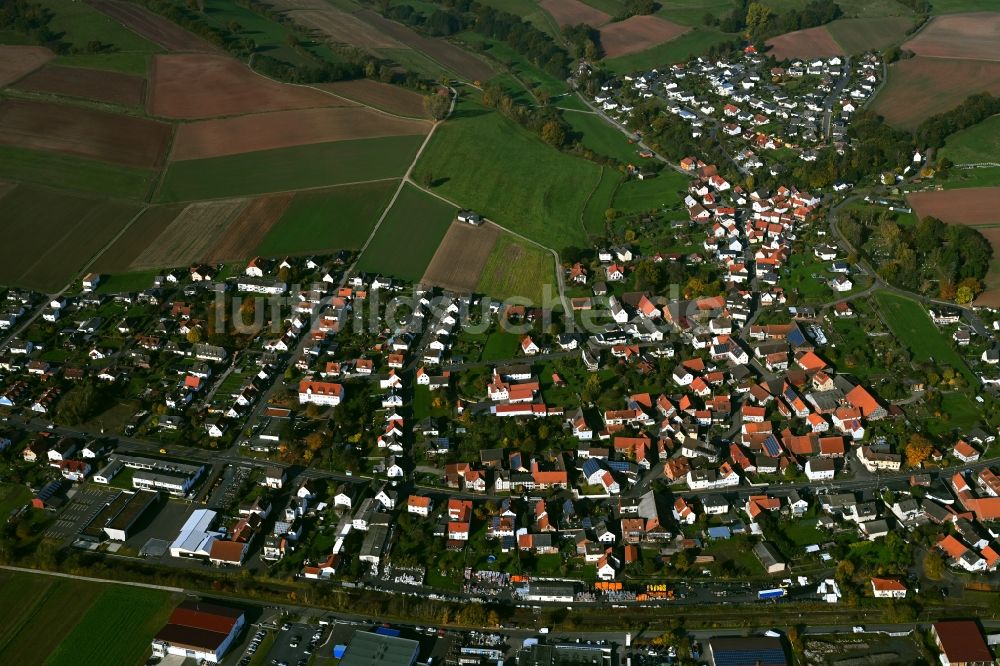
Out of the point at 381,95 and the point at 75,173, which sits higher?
the point at 381,95

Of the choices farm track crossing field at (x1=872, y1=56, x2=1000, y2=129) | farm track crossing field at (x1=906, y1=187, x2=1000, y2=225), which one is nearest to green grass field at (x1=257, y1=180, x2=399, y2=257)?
farm track crossing field at (x1=906, y1=187, x2=1000, y2=225)

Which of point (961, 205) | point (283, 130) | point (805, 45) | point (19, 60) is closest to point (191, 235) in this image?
point (283, 130)

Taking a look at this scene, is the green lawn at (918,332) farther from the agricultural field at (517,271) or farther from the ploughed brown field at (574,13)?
the ploughed brown field at (574,13)

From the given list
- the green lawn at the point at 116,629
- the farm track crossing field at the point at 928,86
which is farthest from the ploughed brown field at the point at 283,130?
the green lawn at the point at 116,629

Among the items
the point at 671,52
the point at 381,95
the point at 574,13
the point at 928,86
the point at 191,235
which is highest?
the point at 928,86

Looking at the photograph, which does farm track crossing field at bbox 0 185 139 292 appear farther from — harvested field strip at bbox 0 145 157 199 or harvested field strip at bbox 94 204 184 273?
harvested field strip at bbox 0 145 157 199

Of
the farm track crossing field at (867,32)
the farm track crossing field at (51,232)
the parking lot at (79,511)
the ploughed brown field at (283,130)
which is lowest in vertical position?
the parking lot at (79,511)

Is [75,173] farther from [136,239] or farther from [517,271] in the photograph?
[517,271]
